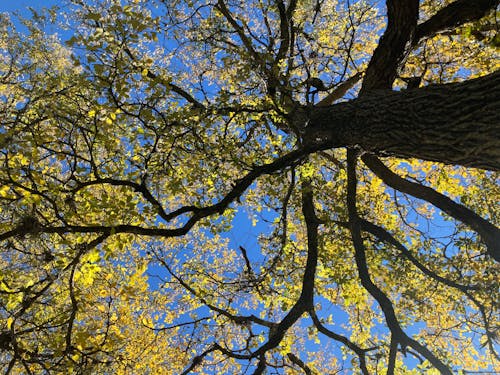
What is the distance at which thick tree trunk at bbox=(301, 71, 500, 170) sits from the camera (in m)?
2.95

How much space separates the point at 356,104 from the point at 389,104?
51 cm

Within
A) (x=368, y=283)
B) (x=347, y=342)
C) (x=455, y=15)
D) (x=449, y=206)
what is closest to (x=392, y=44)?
A: (x=455, y=15)

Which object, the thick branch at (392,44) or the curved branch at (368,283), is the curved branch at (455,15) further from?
the curved branch at (368,283)

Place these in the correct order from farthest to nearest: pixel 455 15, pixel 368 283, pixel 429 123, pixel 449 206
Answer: pixel 368 283 → pixel 449 206 → pixel 455 15 → pixel 429 123

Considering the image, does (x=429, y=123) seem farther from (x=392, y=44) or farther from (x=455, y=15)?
(x=455, y=15)

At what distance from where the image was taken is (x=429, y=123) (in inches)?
132

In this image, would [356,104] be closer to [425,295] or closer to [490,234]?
[490,234]

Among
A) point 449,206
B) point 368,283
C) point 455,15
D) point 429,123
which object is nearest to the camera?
point 429,123

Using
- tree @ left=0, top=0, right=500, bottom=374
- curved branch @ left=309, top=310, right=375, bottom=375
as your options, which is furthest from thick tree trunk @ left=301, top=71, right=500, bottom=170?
curved branch @ left=309, top=310, right=375, bottom=375

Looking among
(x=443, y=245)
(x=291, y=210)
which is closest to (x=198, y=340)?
(x=291, y=210)

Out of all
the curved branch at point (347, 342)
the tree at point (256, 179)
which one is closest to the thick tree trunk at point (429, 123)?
the tree at point (256, 179)

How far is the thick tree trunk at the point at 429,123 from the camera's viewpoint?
2945mm

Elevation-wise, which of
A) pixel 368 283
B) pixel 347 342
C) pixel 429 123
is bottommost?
pixel 347 342

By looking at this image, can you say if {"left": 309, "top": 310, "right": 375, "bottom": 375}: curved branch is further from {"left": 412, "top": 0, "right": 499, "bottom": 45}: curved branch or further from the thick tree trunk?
{"left": 412, "top": 0, "right": 499, "bottom": 45}: curved branch
